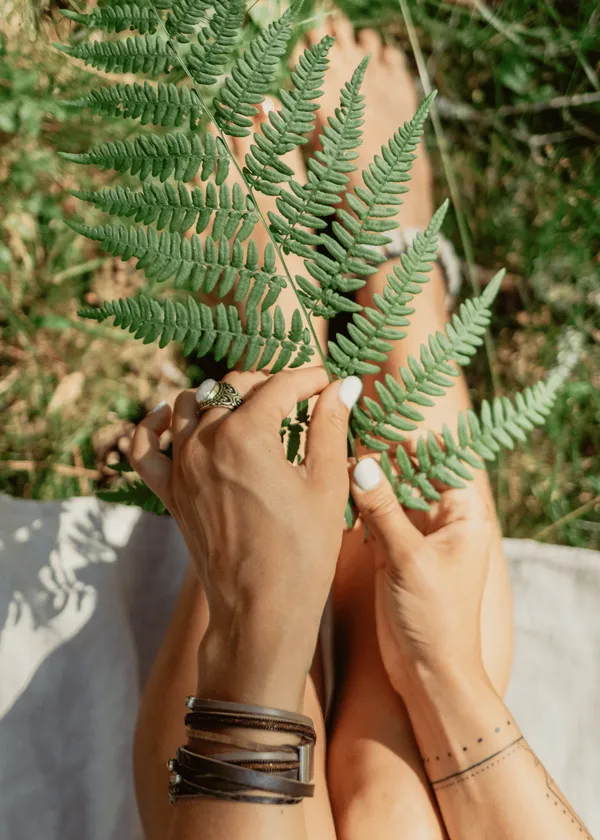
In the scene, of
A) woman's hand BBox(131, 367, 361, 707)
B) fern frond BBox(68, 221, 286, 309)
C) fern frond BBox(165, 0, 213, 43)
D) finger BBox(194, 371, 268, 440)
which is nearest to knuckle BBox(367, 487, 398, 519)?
woman's hand BBox(131, 367, 361, 707)

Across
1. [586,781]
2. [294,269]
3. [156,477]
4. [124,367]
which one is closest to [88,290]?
[124,367]

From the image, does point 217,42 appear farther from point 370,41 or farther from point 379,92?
point 370,41

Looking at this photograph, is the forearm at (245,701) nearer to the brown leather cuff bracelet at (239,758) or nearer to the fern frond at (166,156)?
the brown leather cuff bracelet at (239,758)

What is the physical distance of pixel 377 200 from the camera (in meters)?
0.85

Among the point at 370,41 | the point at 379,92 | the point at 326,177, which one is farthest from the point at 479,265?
the point at 326,177

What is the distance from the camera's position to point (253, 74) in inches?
32.1

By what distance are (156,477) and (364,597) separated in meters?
0.61

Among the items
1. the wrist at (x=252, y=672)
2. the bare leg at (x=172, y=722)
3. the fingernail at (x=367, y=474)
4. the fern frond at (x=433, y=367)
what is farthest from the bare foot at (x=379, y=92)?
the wrist at (x=252, y=672)

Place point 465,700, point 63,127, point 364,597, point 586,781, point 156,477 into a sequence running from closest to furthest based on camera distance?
point 156,477 → point 465,700 → point 364,597 → point 586,781 → point 63,127

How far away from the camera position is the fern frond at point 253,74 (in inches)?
31.1

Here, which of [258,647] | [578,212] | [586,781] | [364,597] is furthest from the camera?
[578,212]

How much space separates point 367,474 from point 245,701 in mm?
373

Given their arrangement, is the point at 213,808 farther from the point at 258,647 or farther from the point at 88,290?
the point at 88,290

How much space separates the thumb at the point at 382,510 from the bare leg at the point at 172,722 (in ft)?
1.25
